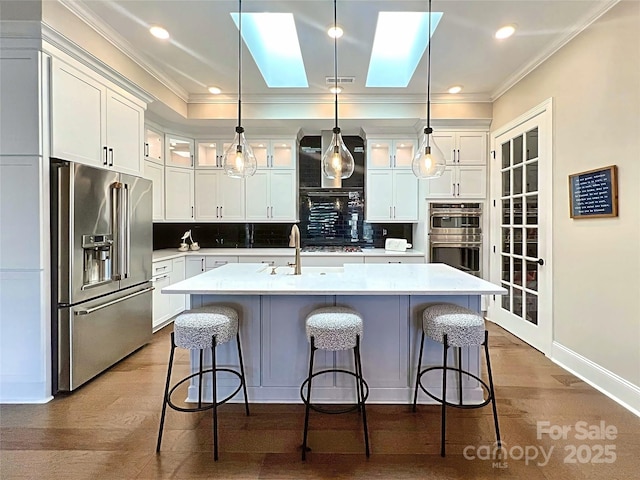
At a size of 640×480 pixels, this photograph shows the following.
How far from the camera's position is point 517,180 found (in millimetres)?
3766

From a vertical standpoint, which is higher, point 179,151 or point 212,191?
point 179,151

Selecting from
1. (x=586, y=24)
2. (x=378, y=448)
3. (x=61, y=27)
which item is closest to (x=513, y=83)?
(x=586, y=24)

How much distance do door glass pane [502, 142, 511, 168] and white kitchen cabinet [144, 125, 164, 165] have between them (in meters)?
4.25

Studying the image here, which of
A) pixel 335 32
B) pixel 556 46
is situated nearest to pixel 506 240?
pixel 556 46

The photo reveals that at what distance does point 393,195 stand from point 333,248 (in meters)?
1.15

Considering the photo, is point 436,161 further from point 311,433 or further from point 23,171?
point 23,171

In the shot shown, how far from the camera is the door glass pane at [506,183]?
3.95 meters

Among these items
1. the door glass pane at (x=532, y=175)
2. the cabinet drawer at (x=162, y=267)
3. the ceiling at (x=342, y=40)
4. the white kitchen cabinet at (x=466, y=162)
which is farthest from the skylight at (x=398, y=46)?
the cabinet drawer at (x=162, y=267)

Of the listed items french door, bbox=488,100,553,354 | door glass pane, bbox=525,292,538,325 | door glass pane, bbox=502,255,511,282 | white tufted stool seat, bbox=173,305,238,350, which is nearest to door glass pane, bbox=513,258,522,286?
french door, bbox=488,100,553,354

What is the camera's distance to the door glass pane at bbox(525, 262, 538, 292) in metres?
3.40

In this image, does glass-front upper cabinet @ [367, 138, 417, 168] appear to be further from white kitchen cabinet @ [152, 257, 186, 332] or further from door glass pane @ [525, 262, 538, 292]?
white kitchen cabinet @ [152, 257, 186, 332]

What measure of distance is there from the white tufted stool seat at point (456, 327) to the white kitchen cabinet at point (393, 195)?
2.67 m

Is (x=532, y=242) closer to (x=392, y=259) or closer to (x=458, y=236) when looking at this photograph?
(x=458, y=236)

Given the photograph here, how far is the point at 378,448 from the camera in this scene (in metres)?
1.93
